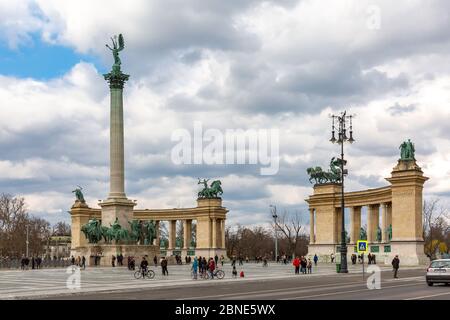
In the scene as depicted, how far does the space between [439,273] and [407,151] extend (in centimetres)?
4208

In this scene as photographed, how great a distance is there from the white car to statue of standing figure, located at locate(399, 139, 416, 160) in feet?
134

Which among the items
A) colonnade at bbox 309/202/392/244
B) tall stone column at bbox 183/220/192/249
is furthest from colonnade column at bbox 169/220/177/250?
colonnade at bbox 309/202/392/244

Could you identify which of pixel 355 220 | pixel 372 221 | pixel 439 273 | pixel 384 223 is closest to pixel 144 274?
pixel 439 273

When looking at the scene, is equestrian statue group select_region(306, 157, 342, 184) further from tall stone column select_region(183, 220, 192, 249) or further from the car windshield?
the car windshield

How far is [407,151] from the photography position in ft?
245

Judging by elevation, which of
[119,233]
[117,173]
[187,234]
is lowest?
[187,234]

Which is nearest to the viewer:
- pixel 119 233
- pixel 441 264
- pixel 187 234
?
pixel 441 264

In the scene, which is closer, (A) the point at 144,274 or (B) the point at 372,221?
(A) the point at 144,274

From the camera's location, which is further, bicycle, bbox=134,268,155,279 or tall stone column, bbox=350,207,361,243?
tall stone column, bbox=350,207,361,243

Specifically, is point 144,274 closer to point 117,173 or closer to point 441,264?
point 441,264

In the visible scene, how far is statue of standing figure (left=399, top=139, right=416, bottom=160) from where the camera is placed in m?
74.7

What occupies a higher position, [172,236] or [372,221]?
[372,221]

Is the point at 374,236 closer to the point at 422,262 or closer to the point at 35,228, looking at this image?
the point at 422,262

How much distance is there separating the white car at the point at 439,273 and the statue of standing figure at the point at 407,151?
40848 mm
